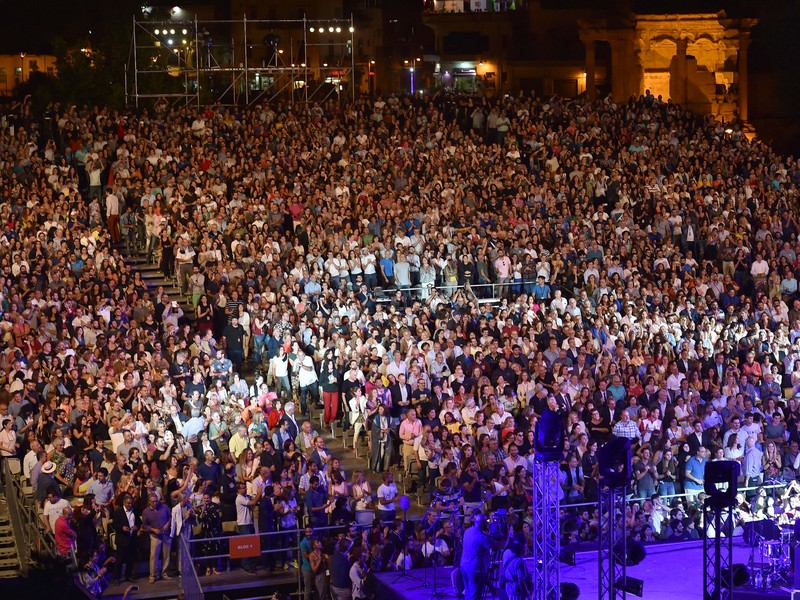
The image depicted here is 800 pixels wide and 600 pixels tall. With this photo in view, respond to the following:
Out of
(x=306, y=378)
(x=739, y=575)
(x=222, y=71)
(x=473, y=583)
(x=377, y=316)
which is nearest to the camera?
(x=739, y=575)

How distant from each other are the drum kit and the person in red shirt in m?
7.98

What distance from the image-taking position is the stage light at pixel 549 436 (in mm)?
13773

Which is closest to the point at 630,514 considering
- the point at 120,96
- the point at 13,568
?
the point at 13,568

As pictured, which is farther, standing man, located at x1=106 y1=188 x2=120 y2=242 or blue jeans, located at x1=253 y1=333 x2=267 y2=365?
standing man, located at x1=106 y1=188 x2=120 y2=242

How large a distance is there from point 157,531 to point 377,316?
678 cm

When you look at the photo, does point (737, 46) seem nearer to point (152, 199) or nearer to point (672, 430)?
point (152, 199)

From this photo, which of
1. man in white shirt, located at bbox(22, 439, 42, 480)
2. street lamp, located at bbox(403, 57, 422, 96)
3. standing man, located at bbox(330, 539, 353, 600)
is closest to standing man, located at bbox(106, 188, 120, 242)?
man in white shirt, located at bbox(22, 439, 42, 480)

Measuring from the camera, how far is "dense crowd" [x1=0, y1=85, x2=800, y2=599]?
17844 mm

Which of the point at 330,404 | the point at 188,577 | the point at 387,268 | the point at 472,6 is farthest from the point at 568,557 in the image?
the point at 472,6

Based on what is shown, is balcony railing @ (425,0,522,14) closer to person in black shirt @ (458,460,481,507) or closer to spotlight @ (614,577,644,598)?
person in black shirt @ (458,460,481,507)

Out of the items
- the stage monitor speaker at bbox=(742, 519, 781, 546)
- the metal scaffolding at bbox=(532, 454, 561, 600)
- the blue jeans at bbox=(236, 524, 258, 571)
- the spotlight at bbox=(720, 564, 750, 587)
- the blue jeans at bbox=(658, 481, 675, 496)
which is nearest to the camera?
the metal scaffolding at bbox=(532, 454, 561, 600)

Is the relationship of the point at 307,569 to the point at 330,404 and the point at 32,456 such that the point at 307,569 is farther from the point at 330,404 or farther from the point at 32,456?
the point at 330,404

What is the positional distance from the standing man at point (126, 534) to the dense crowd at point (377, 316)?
0.04 m

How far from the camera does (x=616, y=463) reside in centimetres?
1354
